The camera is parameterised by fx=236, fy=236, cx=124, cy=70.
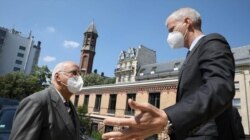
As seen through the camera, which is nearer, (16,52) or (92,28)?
(92,28)

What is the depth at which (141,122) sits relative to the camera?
1.17 metres

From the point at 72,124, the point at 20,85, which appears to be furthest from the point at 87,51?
the point at 72,124

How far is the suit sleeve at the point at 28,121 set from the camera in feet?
9.93

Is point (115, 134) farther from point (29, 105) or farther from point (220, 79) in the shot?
point (29, 105)

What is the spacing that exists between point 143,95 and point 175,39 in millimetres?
22806

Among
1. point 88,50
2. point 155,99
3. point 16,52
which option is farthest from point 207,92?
point 16,52

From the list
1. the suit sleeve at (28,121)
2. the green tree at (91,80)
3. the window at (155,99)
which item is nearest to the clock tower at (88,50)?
the green tree at (91,80)

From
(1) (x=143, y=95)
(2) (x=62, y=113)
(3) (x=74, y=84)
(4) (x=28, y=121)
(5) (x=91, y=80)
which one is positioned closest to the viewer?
(4) (x=28, y=121)

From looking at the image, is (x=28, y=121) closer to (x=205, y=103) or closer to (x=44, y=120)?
(x=44, y=120)

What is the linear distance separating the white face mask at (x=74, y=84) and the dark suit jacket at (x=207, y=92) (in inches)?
104

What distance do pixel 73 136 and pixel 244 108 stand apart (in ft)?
94.9

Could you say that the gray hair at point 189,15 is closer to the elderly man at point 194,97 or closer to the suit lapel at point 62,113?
the elderly man at point 194,97

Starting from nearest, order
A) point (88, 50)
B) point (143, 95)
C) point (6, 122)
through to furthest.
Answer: point (6, 122) < point (143, 95) < point (88, 50)

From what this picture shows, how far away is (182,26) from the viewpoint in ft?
6.98
